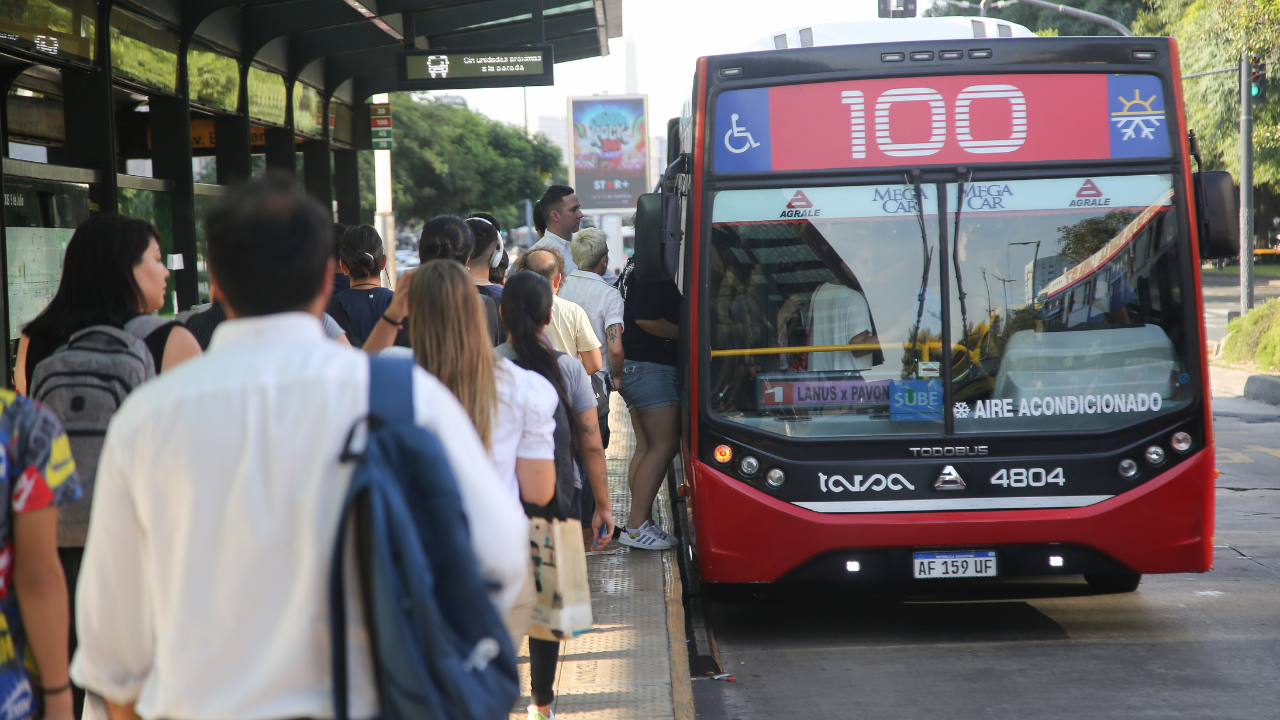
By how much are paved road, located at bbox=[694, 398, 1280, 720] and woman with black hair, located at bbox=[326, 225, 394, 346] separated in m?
2.05

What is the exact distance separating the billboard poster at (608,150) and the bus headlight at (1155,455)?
25.0 m

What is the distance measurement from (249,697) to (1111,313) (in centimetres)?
467

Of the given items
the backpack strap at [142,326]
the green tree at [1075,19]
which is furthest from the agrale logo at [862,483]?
the green tree at [1075,19]

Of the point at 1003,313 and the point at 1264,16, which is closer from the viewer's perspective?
the point at 1003,313

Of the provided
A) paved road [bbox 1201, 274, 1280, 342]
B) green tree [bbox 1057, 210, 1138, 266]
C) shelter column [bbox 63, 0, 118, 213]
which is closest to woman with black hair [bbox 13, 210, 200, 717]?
green tree [bbox 1057, 210, 1138, 266]

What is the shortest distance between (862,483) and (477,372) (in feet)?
8.82

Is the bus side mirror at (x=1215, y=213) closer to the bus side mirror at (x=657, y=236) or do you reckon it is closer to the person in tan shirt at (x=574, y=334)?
the bus side mirror at (x=657, y=236)

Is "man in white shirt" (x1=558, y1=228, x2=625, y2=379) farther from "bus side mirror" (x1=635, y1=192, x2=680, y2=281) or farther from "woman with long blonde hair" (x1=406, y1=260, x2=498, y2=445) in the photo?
"woman with long blonde hair" (x1=406, y1=260, x2=498, y2=445)

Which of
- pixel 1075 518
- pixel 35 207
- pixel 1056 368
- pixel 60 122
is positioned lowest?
pixel 1075 518

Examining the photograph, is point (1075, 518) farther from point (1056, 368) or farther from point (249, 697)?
point (249, 697)

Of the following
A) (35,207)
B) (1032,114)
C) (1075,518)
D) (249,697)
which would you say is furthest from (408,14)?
(249,697)

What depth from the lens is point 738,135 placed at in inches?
220

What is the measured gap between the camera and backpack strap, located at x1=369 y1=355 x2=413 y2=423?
1780 millimetres

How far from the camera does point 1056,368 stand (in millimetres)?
5508
